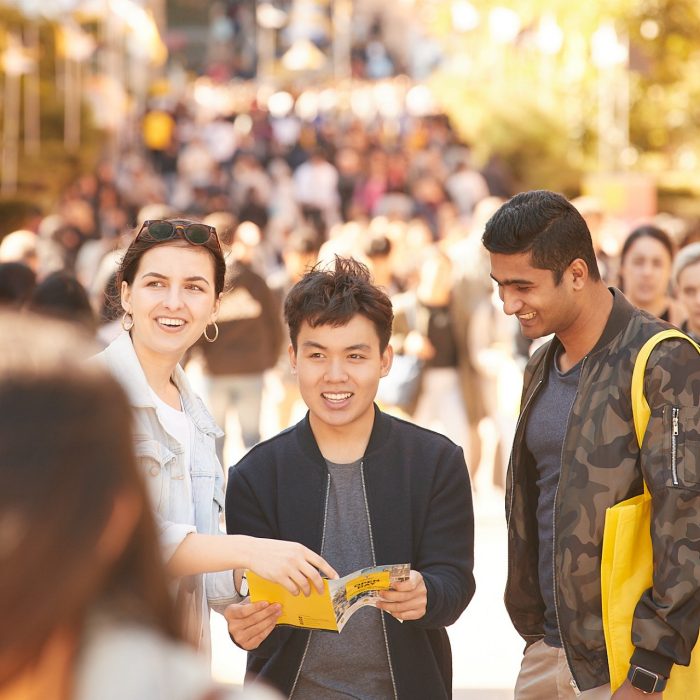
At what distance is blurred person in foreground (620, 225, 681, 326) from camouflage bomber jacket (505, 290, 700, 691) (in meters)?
3.61

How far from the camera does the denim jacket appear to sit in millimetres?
3234

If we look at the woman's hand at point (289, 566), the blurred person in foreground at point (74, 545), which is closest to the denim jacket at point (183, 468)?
the woman's hand at point (289, 566)

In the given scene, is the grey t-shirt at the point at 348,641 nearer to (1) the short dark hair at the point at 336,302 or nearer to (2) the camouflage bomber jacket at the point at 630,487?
(1) the short dark hair at the point at 336,302

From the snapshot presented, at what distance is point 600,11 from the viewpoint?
850 inches

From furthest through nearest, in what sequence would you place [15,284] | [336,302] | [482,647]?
[482,647], [15,284], [336,302]

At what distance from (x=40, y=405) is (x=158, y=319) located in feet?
6.93

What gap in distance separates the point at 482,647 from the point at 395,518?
4093 millimetres

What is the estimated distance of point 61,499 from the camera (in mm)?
1282

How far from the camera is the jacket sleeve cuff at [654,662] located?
338 cm

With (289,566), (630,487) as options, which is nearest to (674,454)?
(630,487)

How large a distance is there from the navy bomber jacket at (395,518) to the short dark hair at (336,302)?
0.87ft

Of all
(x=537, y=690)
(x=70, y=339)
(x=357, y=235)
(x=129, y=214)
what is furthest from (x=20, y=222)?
(x=70, y=339)

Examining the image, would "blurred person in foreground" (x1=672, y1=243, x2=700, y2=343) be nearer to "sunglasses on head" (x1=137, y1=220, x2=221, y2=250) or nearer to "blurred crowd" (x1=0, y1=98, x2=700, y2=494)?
"blurred crowd" (x1=0, y1=98, x2=700, y2=494)

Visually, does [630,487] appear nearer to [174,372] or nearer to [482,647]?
[174,372]
